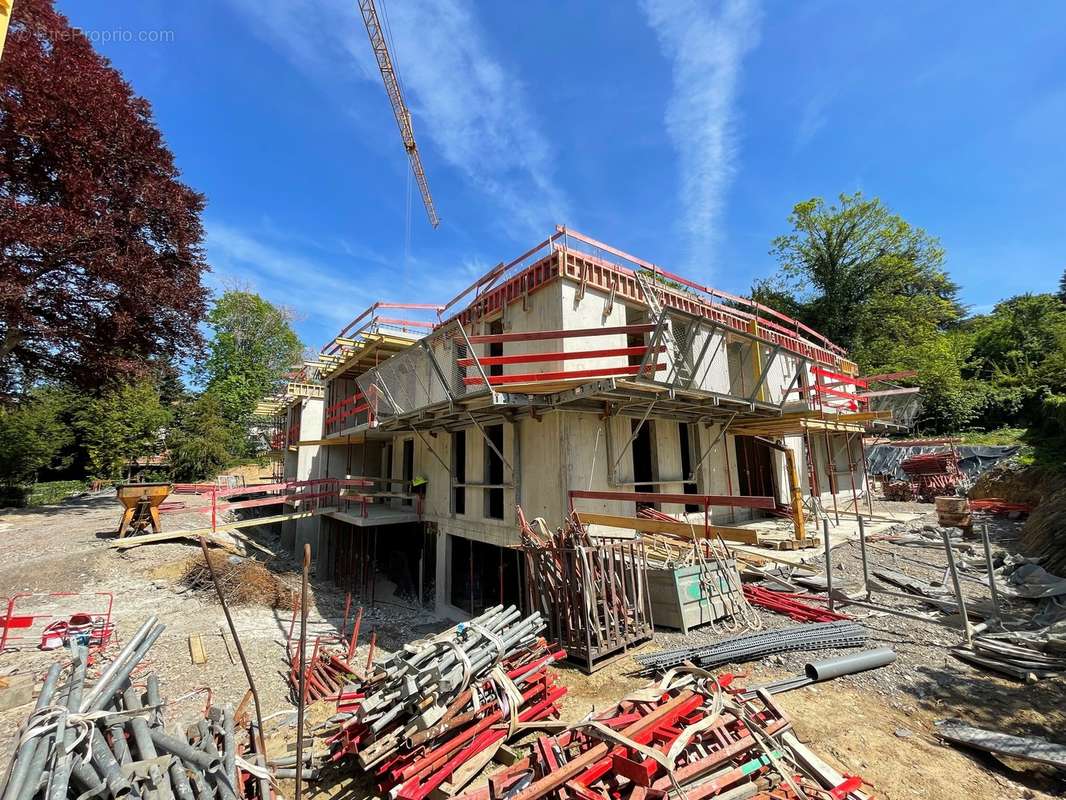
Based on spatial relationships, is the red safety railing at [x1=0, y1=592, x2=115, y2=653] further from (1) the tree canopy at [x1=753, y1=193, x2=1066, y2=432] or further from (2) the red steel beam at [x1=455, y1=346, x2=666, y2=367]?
(1) the tree canopy at [x1=753, y1=193, x2=1066, y2=432]

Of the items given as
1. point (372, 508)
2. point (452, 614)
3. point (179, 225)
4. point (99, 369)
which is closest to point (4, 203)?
point (179, 225)

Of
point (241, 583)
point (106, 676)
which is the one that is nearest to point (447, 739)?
point (106, 676)

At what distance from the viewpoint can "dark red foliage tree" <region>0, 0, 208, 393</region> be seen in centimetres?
1495

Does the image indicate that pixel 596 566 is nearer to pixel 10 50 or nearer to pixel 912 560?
Result: pixel 912 560

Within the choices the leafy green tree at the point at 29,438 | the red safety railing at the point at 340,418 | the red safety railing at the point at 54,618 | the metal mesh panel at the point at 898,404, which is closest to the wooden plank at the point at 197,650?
the red safety railing at the point at 54,618

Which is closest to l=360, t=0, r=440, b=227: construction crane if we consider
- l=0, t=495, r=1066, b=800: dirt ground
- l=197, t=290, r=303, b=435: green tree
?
l=197, t=290, r=303, b=435: green tree

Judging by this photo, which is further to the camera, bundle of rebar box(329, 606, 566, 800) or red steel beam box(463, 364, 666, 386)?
red steel beam box(463, 364, 666, 386)

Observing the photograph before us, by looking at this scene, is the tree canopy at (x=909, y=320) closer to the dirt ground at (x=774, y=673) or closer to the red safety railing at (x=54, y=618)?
the dirt ground at (x=774, y=673)

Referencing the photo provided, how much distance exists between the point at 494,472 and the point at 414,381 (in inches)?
129

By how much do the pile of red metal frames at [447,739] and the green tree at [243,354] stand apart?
47356 millimetres

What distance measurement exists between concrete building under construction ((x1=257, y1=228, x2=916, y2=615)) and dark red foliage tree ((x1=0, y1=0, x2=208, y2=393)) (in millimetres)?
8476

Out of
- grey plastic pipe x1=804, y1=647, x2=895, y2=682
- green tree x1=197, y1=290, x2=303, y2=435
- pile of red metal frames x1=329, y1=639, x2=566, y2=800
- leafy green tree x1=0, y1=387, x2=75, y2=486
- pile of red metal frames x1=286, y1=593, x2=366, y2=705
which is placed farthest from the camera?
green tree x1=197, y1=290, x2=303, y2=435

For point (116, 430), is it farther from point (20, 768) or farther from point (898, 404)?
point (898, 404)

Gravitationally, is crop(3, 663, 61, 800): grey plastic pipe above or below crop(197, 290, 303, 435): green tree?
below
